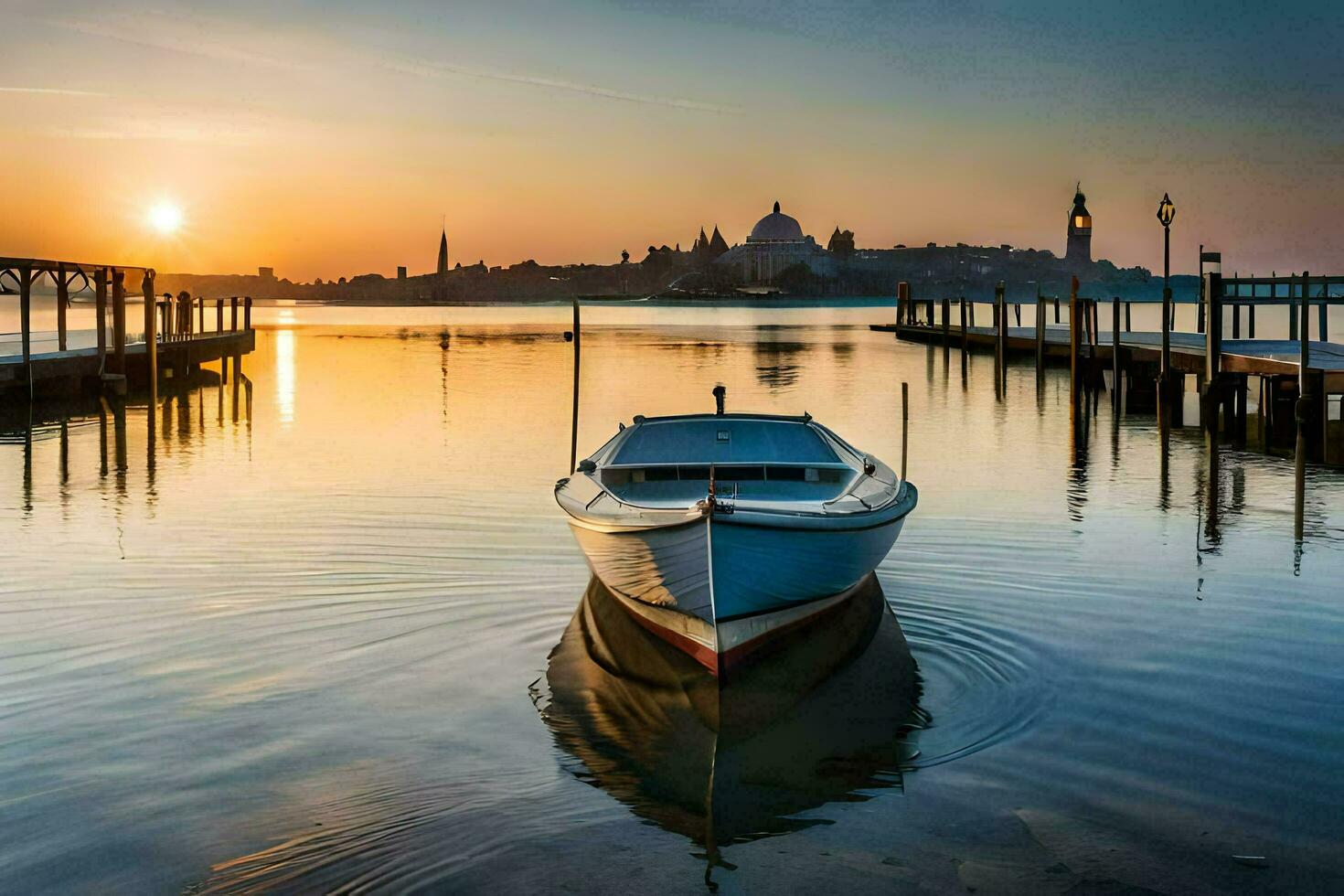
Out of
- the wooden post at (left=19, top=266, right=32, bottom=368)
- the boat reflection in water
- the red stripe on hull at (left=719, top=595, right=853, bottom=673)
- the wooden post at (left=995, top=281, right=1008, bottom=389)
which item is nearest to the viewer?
the boat reflection in water

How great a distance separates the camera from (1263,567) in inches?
596

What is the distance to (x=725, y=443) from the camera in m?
14.1

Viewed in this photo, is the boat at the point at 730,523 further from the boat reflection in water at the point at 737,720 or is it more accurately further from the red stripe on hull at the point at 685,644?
the boat reflection in water at the point at 737,720

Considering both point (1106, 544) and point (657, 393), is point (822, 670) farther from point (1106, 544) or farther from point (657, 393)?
point (657, 393)

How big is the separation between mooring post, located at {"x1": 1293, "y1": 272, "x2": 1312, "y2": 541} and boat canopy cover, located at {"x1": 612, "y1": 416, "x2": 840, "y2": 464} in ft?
23.3

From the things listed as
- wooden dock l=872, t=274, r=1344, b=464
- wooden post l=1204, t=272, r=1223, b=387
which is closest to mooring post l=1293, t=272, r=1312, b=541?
wooden dock l=872, t=274, r=1344, b=464

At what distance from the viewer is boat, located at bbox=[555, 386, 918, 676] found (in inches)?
399

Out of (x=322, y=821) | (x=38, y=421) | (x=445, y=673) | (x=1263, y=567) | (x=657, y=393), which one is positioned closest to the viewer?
(x=322, y=821)

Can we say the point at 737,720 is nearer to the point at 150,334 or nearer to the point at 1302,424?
the point at 1302,424

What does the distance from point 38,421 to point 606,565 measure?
24.6 meters

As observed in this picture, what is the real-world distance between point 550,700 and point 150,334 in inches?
1387

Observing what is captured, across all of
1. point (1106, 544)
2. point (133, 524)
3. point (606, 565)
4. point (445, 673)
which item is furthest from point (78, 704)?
point (1106, 544)

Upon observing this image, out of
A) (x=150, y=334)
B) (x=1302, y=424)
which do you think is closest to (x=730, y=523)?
(x=1302, y=424)

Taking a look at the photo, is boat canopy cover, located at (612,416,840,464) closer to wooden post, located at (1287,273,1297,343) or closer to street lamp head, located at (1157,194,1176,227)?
wooden post, located at (1287,273,1297,343)
